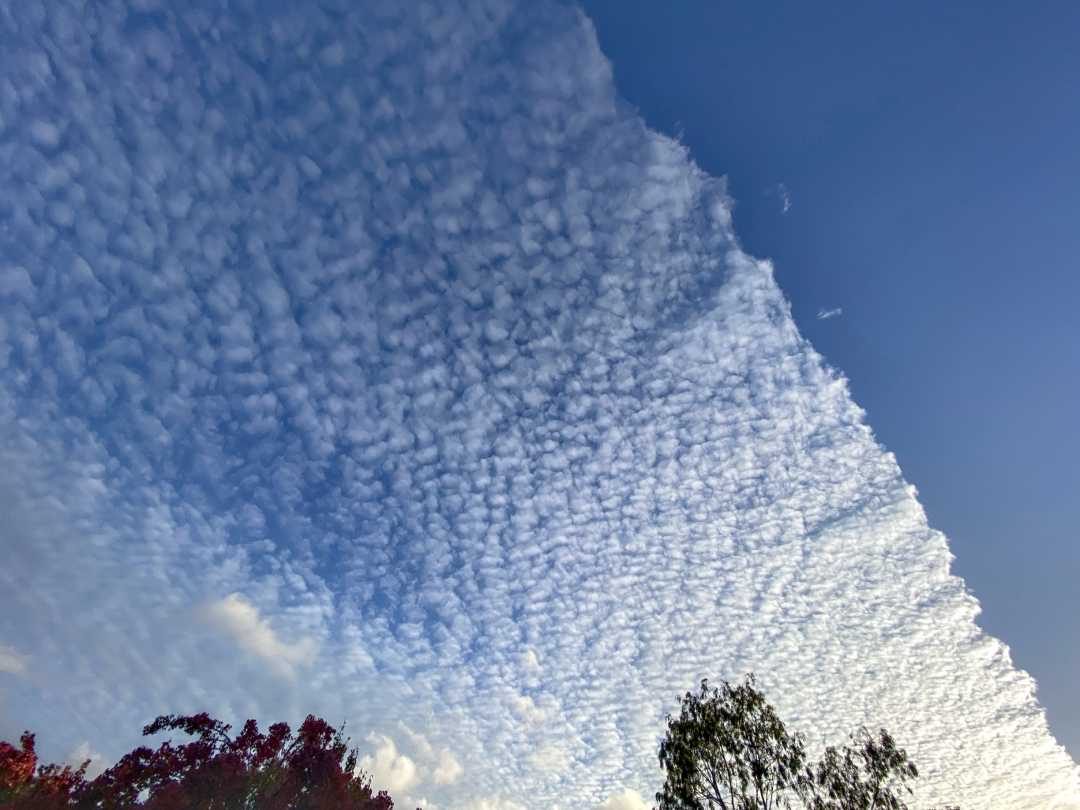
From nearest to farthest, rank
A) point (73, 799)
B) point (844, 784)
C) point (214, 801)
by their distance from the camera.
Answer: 1. point (214, 801)
2. point (73, 799)
3. point (844, 784)

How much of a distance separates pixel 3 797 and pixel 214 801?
14.8m

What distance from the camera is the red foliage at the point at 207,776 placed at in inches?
1412

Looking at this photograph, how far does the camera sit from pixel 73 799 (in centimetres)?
3781

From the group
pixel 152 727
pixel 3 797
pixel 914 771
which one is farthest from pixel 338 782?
pixel 914 771

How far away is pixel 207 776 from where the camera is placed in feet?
119

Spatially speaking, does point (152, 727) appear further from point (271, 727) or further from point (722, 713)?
point (722, 713)

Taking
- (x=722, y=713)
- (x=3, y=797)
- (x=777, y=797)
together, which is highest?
(x=722, y=713)

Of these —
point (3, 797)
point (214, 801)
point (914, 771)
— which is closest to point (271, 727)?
point (214, 801)

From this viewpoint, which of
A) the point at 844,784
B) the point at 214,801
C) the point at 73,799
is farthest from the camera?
the point at 844,784

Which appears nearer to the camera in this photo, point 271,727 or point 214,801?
point 214,801

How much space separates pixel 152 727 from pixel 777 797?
4101 cm

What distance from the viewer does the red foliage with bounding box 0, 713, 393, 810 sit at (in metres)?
35.9

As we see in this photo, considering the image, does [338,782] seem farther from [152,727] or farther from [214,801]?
[152,727]

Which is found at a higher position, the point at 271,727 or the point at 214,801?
the point at 271,727
